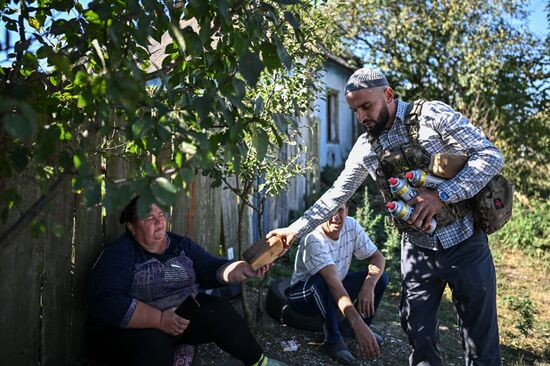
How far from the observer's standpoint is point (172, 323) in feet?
9.93

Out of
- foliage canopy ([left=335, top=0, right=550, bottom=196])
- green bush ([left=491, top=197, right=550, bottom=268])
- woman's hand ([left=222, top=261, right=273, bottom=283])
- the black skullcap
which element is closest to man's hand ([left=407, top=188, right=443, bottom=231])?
the black skullcap

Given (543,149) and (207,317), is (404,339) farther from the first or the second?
(543,149)

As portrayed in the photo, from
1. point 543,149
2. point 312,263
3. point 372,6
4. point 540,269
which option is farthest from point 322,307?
point 372,6

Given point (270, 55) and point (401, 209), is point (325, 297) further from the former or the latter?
point (270, 55)

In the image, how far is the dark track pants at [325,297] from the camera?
4.01m

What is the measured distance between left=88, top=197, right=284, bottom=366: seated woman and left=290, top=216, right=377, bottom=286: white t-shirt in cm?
89

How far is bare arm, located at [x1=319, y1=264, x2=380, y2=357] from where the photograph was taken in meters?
3.48

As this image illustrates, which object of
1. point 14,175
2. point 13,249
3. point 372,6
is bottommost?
point 13,249

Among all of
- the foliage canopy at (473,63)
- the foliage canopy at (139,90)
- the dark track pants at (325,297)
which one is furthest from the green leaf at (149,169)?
the foliage canopy at (473,63)

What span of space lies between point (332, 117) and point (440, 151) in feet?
37.3

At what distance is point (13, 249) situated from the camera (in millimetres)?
2689

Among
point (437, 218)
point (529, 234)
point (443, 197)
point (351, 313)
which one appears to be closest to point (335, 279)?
point (351, 313)

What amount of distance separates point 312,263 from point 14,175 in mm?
2206

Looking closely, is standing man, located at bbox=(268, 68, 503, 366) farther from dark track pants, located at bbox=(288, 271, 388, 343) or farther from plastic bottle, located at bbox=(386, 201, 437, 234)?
dark track pants, located at bbox=(288, 271, 388, 343)
